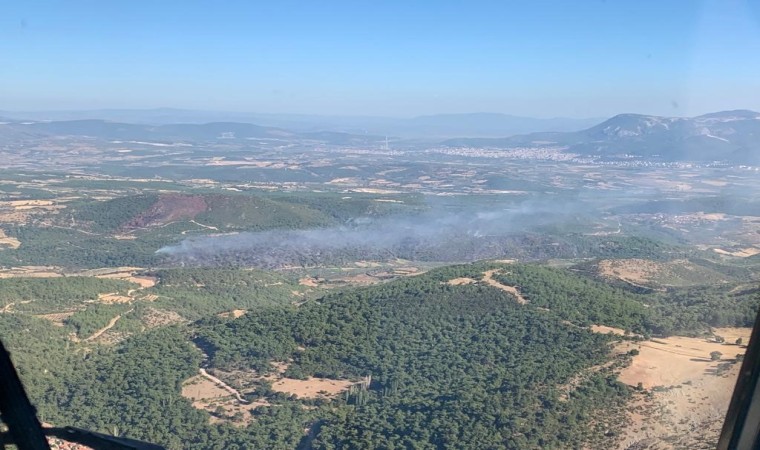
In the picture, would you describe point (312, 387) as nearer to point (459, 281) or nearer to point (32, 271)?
point (459, 281)

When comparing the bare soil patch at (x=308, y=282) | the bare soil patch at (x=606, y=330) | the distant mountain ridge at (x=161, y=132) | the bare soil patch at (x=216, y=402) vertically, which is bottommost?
the bare soil patch at (x=308, y=282)

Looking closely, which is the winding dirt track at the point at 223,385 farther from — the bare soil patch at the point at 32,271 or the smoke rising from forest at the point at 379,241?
the smoke rising from forest at the point at 379,241

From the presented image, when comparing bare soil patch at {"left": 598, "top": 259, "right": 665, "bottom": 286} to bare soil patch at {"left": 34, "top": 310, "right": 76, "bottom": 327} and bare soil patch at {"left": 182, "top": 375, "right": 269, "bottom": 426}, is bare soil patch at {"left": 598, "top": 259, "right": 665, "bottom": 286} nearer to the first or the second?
bare soil patch at {"left": 182, "top": 375, "right": 269, "bottom": 426}

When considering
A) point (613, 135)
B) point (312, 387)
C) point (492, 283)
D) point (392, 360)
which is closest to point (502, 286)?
point (492, 283)

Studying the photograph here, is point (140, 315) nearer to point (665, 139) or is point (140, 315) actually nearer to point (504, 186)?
point (504, 186)

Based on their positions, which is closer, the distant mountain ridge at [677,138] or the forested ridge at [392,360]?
the forested ridge at [392,360]

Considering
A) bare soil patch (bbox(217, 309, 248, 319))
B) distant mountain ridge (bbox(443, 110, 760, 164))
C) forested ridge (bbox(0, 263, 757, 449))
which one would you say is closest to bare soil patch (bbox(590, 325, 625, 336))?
forested ridge (bbox(0, 263, 757, 449))

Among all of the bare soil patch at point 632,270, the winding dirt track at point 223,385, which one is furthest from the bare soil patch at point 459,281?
the winding dirt track at point 223,385

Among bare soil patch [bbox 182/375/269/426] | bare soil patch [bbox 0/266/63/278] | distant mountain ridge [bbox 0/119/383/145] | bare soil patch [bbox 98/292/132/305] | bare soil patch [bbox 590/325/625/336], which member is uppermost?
distant mountain ridge [bbox 0/119/383/145]

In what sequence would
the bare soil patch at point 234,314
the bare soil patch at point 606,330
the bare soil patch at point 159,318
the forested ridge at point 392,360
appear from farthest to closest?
1. the bare soil patch at point 159,318
2. the bare soil patch at point 234,314
3. the bare soil patch at point 606,330
4. the forested ridge at point 392,360

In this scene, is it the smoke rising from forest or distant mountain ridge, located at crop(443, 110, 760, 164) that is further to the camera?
distant mountain ridge, located at crop(443, 110, 760, 164)
